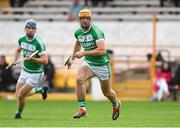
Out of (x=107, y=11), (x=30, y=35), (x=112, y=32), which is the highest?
(x=30, y=35)

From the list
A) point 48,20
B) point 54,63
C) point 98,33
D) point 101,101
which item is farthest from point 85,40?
point 48,20

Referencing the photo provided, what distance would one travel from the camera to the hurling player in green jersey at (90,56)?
16.8 meters

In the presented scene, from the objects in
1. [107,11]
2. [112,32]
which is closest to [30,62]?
[112,32]

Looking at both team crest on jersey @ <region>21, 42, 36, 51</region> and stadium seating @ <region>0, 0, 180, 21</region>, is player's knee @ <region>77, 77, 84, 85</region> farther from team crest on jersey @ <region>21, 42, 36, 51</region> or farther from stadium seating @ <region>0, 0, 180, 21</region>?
stadium seating @ <region>0, 0, 180, 21</region>

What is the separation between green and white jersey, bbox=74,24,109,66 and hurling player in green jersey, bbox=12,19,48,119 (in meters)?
1.26

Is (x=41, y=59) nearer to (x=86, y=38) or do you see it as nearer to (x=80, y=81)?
(x=80, y=81)

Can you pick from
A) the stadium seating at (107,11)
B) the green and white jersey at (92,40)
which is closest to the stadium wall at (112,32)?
the stadium seating at (107,11)

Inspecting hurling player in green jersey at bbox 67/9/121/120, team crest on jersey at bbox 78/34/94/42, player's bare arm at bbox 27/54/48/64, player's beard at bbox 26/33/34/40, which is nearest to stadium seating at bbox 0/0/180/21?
player's beard at bbox 26/33/34/40

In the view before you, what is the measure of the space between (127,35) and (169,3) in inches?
109

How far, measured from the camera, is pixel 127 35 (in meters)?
32.8

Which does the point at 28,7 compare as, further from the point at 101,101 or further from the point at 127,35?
the point at 101,101

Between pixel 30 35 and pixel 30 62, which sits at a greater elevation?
pixel 30 35

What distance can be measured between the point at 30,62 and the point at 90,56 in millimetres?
1823

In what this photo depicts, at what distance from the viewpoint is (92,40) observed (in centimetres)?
1684
